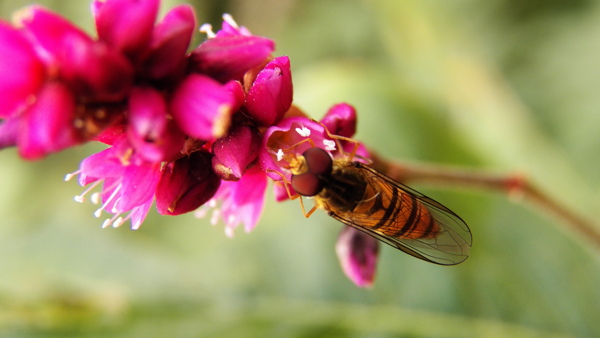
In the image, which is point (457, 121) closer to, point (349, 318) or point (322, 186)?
point (349, 318)

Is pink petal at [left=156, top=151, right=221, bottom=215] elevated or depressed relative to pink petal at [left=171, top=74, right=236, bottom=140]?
depressed

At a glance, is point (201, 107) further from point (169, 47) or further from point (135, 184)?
point (135, 184)

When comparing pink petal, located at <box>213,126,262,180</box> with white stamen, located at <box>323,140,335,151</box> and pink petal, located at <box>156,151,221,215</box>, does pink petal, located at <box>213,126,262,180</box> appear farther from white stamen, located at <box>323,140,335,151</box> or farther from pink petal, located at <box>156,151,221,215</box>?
white stamen, located at <box>323,140,335,151</box>

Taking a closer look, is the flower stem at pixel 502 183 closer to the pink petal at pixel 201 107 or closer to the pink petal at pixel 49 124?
the pink petal at pixel 201 107

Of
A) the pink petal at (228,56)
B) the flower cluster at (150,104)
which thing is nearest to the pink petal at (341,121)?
the flower cluster at (150,104)

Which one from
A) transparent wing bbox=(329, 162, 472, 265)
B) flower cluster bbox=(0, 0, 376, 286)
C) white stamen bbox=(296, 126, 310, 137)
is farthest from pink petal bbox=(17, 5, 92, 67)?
transparent wing bbox=(329, 162, 472, 265)

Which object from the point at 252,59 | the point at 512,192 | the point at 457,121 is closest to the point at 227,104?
the point at 252,59
